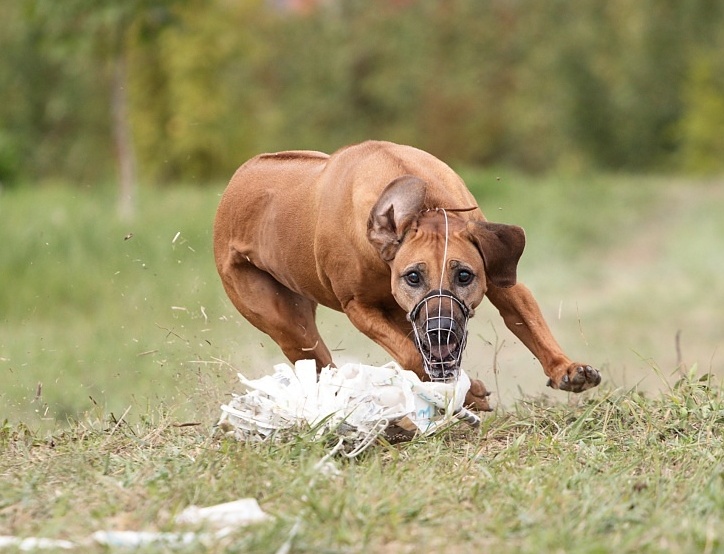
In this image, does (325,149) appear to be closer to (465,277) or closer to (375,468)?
(465,277)

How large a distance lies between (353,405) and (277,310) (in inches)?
65.6

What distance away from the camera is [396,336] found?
571 cm

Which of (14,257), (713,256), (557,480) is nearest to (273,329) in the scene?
(557,480)

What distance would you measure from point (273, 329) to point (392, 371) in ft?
5.01

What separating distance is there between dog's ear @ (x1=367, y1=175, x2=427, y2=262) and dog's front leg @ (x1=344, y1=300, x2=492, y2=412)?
1.42 ft

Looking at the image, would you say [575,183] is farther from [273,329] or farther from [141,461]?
[141,461]

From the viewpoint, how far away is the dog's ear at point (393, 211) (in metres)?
5.35

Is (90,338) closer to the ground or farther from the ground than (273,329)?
closer to the ground

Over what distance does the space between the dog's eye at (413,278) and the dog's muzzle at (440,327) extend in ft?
0.29

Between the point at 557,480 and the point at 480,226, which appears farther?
the point at 480,226

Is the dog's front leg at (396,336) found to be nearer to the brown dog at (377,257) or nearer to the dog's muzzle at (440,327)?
the brown dog at (377,257)

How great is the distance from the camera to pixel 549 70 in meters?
42.2

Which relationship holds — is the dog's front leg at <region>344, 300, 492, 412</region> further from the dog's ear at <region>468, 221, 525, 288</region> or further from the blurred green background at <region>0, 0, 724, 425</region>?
the dog's ear at <region>468, 221, 525, 288</region>

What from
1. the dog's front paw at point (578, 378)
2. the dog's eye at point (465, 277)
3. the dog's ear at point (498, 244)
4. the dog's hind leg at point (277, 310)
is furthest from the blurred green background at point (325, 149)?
the dog's eye at point (465, 277)
